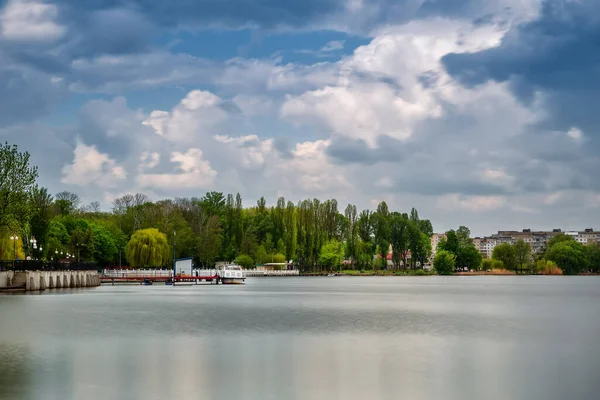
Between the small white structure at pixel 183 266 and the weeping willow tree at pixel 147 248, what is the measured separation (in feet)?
8.34

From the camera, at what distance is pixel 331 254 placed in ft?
521

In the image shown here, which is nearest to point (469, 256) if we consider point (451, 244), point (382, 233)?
point (451, 244)

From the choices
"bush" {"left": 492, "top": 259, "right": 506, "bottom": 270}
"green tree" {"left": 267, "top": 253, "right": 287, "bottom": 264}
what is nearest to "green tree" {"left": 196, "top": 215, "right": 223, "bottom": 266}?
"green tree" {"left": 267, "top": 253, "right": 287, "bottom": 264}

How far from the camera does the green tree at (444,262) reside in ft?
592

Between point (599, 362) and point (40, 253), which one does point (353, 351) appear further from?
point (40, 253)

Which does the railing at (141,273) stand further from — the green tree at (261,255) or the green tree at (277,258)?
the green tree at (277,258)

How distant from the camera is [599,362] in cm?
2680

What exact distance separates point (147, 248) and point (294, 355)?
86621mm

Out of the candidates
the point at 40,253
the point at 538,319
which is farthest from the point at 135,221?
the point at 538,319

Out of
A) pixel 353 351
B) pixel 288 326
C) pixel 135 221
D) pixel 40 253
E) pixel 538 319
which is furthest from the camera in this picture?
pixel 135 221

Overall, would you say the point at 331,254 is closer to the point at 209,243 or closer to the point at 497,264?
the point at 209,243

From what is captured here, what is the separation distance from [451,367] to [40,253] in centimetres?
8213

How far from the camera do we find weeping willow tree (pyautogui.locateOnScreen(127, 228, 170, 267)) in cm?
11194

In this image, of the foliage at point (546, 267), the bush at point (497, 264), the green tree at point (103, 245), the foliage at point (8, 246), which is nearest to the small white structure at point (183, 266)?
the green tree at point (103, 245)
